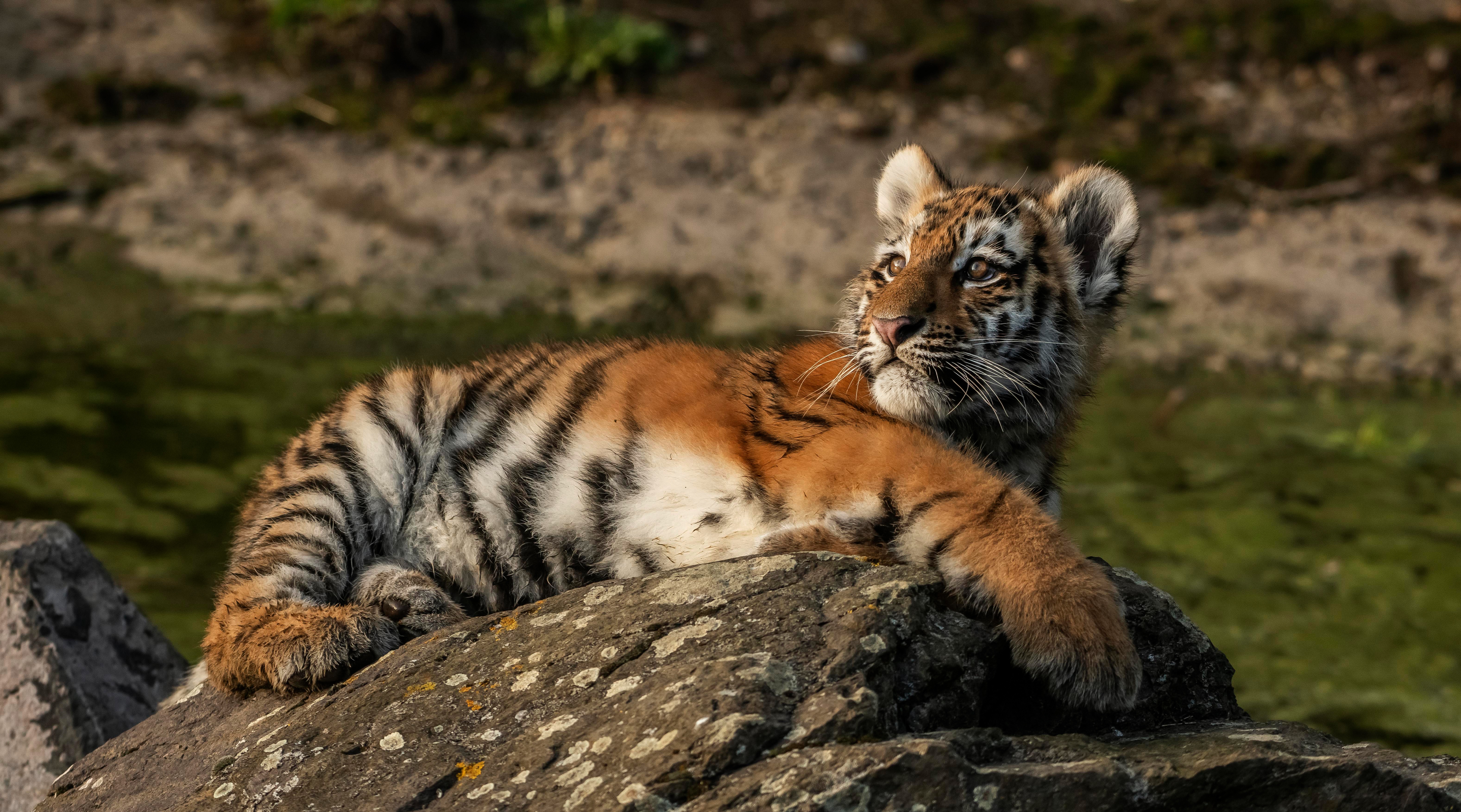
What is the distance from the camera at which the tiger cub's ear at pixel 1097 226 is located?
14.4 feet

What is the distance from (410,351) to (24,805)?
537 centimetres

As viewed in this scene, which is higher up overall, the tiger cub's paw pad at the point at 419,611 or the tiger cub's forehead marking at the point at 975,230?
the tiger cub's forehead marking at the point at 975,230

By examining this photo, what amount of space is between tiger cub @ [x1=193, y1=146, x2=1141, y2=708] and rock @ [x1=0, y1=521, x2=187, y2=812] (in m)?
0.68

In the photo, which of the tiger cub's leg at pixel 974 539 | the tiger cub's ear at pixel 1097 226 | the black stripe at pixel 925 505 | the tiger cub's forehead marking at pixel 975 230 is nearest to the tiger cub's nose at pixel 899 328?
the tiger cub's leg at pixel 974 539

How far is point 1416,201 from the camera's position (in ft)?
35.7

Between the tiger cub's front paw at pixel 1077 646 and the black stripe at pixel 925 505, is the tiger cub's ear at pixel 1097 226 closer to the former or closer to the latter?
the black stripe at pixel 925 505

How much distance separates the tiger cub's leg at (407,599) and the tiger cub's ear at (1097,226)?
91.3 inches

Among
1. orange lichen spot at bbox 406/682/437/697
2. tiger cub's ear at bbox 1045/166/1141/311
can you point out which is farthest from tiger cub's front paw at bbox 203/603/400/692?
tiger cub's ear at bbox 1045/166/1141/311

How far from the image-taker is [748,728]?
2768mm

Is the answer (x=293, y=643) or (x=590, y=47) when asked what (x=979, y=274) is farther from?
(x=590, y=47)

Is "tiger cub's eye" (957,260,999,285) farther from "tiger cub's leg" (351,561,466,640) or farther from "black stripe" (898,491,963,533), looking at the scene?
"tiger cub's leg" (351,561,466,640)

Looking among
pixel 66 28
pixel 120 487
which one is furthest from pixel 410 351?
pixel 66 28

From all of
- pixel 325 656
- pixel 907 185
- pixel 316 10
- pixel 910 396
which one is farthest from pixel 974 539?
pixel 316 10

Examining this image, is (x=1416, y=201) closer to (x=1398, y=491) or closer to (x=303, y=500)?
(x=1398, y=491)
